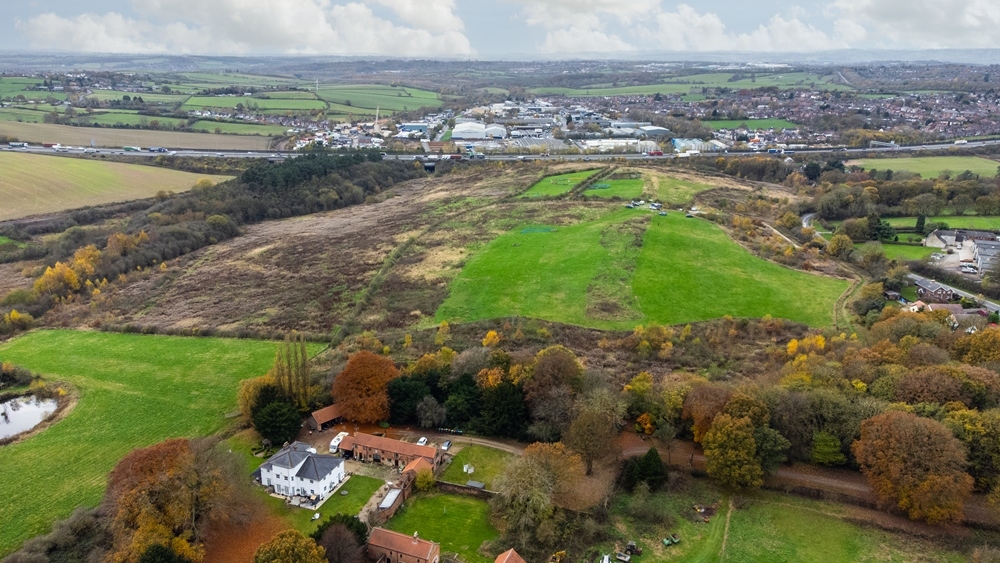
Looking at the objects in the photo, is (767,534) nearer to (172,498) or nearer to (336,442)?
(336,442)

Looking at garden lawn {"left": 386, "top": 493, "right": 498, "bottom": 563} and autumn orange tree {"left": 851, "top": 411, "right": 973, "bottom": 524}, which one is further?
garden lawn {"left": 386, "top": 493, "right": 498, "bottom": 563}

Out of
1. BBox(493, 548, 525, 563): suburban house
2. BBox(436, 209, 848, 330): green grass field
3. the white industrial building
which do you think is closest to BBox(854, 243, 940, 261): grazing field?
BBox(436, 209, 848, 330): green grass field

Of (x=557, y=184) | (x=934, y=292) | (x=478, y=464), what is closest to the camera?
(x=478, y=464)

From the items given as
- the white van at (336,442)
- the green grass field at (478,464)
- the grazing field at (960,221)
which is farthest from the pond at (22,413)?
the grazing field at (960,221)

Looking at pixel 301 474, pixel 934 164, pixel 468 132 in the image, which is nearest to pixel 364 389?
pixel 301 474

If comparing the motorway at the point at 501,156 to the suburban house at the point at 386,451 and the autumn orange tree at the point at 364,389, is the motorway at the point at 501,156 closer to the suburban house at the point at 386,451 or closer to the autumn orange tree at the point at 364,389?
the autumn orange tree at the point at 364,389

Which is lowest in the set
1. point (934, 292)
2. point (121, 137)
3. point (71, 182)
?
point (934, 292)

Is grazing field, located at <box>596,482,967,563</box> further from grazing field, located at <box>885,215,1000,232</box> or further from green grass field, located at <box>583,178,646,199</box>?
green grass field, located at <box>583,178,646,199</box>
